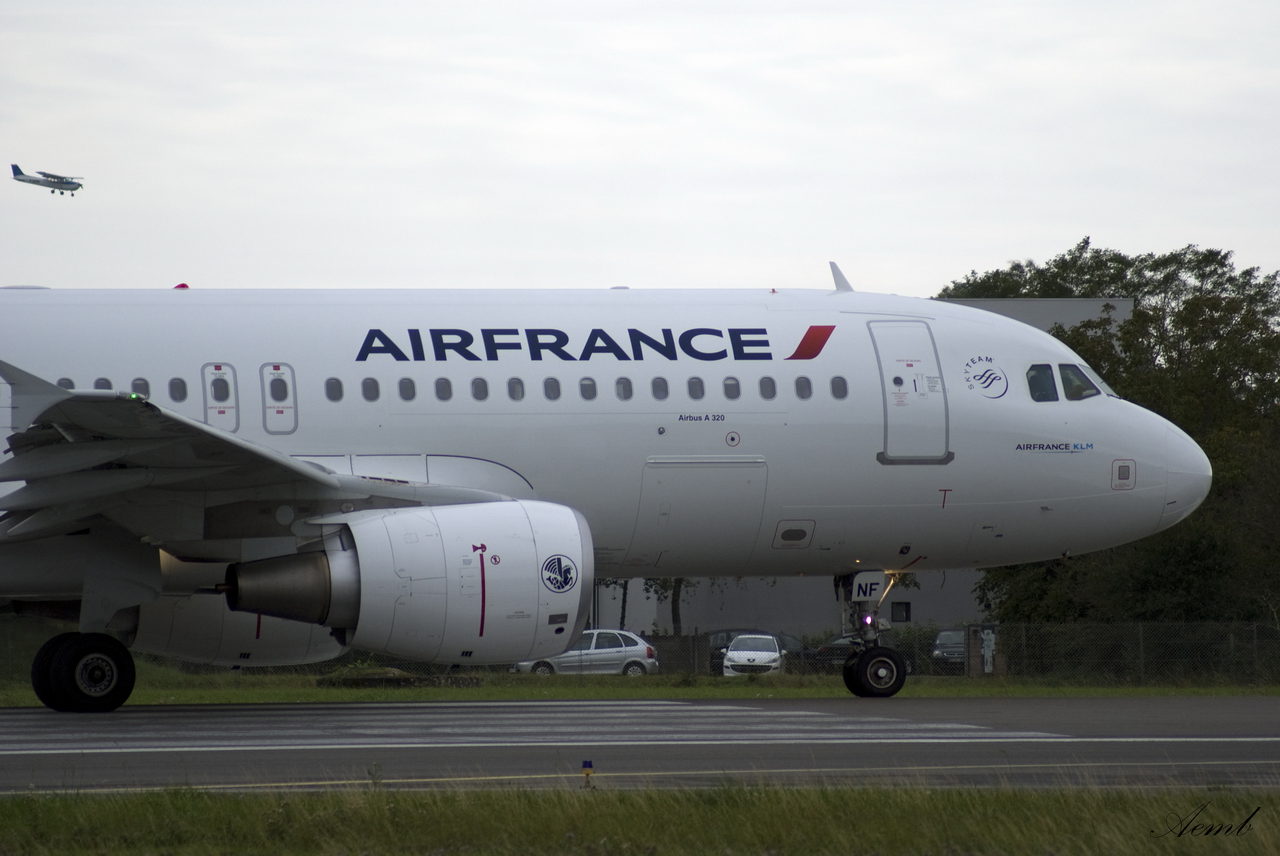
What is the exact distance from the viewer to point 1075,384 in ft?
58.4

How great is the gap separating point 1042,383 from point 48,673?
1153cm

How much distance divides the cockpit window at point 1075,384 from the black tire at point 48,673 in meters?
11.4

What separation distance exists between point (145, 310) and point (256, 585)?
12.8 ft

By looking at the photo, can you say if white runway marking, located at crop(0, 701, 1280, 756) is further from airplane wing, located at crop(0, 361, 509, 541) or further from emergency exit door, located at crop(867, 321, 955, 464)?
emergency exit door, located at crop(867, 321, 955, 464)

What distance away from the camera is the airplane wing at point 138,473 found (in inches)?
504

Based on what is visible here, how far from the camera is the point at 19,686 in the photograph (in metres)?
24.2

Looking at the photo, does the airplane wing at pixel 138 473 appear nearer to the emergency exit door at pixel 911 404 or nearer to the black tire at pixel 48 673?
the black tire at pixel 48 673

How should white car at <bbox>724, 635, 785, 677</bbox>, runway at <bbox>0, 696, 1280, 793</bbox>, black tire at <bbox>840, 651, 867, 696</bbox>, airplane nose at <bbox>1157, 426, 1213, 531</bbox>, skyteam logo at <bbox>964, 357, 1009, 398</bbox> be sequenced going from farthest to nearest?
white car at <bbox>724, 635, 785, 677</bbox>
black tire at <bbox>840, 651, 867, 696</bbox>
airplane nose at <bbox>1157, 426, 1213, 531</bbox>
skyteam logo at <bbox>964, 357, 1009, 398</bbox>
runway at <bbox>0, 696, 1280, 793</bbox>

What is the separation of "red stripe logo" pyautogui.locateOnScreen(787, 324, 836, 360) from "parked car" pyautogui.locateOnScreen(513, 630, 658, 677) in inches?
775

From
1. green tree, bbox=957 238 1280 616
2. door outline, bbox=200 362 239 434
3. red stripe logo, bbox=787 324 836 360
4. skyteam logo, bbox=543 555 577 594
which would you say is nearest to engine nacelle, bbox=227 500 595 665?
skyteam logo, bbox=543 555 577 594

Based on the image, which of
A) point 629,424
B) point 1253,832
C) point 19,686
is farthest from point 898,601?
point 1253,832

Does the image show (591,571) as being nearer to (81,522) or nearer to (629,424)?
(629,424)

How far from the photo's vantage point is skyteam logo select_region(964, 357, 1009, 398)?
1745 centimetres

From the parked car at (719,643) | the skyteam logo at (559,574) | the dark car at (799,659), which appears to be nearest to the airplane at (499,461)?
the skyteam logo at (559,574)
